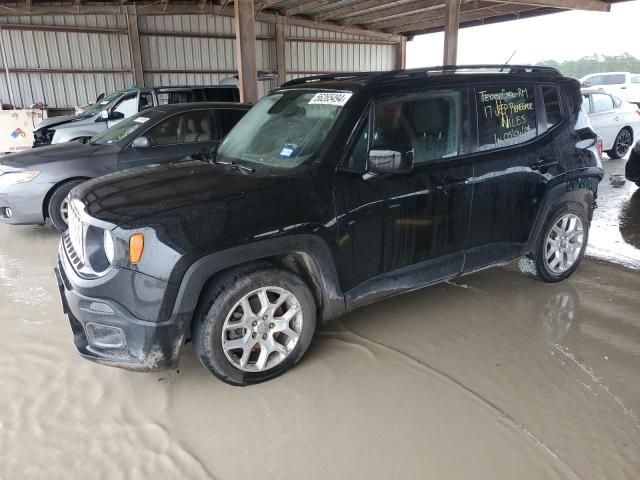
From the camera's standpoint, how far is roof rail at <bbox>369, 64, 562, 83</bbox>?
10.5ft

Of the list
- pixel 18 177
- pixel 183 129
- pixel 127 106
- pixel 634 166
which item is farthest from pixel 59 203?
pixel 634 166

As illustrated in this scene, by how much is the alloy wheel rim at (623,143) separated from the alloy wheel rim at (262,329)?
1012 cm

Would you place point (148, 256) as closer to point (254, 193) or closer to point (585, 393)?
point (254, 193)

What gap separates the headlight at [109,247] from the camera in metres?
2.46

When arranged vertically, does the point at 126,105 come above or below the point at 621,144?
above

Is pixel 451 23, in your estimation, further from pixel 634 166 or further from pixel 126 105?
pixel 126 105

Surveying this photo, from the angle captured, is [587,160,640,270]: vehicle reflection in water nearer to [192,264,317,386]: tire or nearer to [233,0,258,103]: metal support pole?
[192,264,317,386]: tire

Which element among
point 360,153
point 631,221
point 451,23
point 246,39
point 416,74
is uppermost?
point 451,23

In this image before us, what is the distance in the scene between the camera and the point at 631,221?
Result: 243 inches

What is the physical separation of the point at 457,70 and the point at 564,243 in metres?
Answer: 1.83

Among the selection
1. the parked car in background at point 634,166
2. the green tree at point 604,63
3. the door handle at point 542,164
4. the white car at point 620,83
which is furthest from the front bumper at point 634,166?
the green tree at point 604,63

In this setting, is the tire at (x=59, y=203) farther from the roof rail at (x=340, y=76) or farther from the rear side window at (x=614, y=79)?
the rear side window at (x=614, y=79)

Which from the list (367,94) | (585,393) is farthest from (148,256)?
(585,393)

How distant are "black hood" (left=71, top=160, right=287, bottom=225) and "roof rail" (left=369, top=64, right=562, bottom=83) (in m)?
1.06
